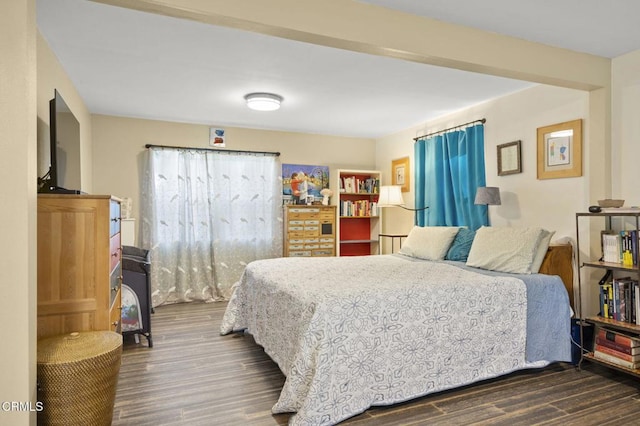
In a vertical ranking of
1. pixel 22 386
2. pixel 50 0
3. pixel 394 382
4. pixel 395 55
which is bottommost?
pixel 394 382

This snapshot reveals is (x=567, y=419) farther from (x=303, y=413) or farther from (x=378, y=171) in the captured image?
(x=378, y=171)

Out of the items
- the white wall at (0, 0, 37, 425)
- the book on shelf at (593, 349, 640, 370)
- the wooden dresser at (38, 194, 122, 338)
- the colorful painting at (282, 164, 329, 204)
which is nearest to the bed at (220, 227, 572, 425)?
the book on shelf at (593, 349, 640, 370)

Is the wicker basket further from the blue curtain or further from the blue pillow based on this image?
the blue curtain

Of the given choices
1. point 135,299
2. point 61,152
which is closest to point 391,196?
point 135,299

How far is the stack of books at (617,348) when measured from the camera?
2615mm

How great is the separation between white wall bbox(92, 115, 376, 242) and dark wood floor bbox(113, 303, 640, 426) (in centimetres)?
251

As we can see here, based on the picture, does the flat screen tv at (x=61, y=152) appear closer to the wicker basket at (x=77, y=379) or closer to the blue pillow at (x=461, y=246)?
the wicker basket at (x=77, y=379)

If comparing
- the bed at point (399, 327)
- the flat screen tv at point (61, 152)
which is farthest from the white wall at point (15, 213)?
the bed at point (399, 327)

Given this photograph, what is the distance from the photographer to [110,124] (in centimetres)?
491

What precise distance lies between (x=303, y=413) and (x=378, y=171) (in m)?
4.42

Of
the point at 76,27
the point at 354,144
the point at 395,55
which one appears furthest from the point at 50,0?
the point at 354,144

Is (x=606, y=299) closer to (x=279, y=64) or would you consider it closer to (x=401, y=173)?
(x=279, y=64)

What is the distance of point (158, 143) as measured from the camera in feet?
16.9

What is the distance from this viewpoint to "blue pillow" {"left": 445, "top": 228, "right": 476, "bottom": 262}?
12.4 feet
